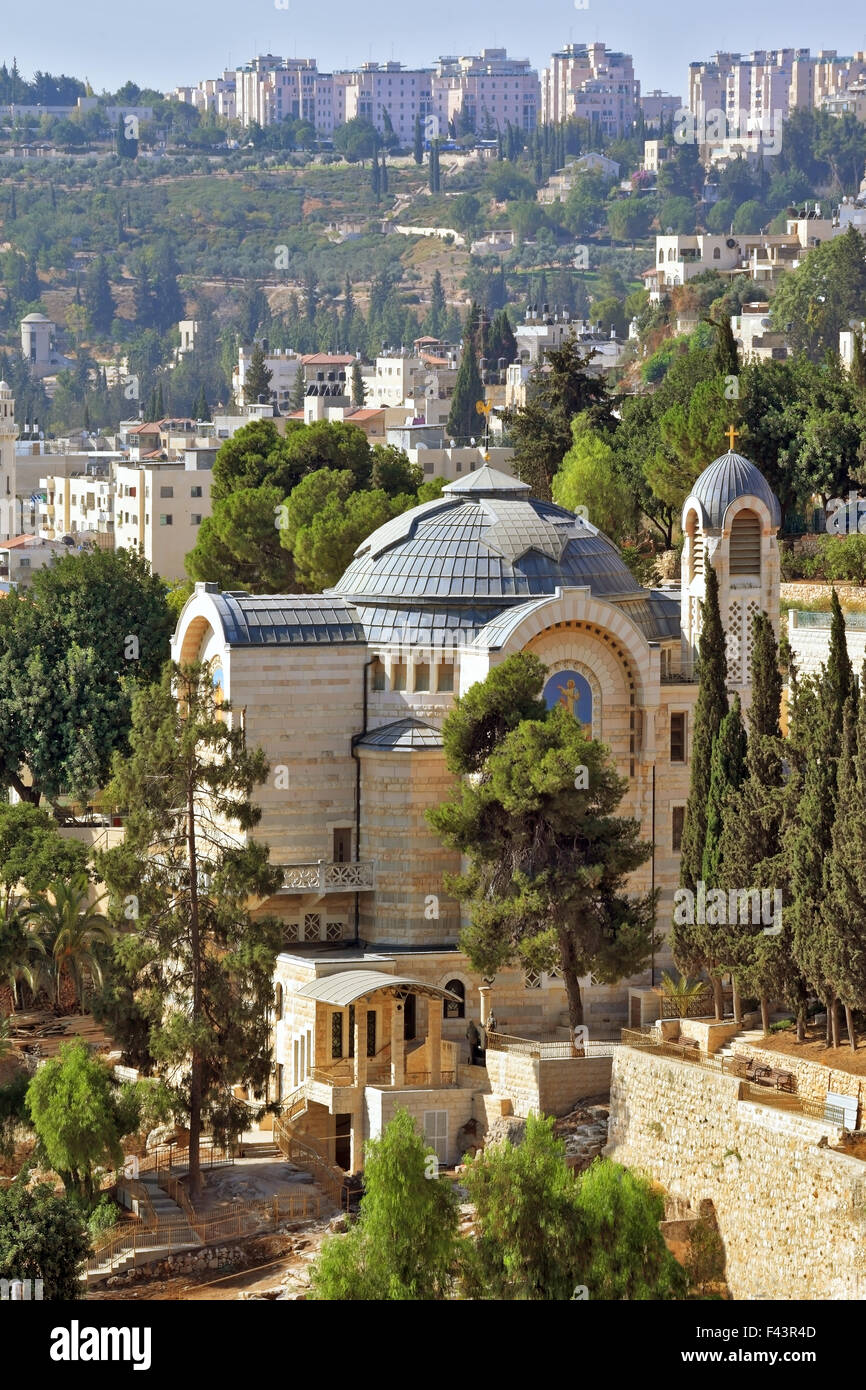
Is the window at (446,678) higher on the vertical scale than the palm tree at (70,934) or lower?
higher

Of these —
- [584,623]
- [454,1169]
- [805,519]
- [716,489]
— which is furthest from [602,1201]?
[805,519]

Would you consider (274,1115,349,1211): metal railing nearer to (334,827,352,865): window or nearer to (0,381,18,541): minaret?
(334,827,352,865): window

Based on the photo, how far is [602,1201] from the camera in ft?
133

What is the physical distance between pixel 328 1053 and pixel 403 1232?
912 centimetres

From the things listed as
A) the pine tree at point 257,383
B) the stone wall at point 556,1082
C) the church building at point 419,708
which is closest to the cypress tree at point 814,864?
the stone wall at point 556,1082

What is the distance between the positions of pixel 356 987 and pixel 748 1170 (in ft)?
29.8

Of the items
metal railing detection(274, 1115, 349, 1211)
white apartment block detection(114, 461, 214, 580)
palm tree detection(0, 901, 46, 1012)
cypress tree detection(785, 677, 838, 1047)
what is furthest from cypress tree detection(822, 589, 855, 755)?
white apartment block detection(114, 461, 214, 580)

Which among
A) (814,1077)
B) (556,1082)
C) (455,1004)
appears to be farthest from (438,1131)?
(814,1077)

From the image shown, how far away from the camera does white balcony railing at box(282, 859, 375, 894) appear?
52.7m

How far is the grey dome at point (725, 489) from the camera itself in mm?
56562

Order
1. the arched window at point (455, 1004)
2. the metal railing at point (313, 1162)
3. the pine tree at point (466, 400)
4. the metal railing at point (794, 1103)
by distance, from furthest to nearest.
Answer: the pine tree at point (466, 400), the arched window at point (455, 1004), the metal railing at point (313, 1162), the metal railing at point (794, 1103)

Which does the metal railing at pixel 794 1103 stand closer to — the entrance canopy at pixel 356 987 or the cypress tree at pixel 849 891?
the cypress tree at pixel 849 891

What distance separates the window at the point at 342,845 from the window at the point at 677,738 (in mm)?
6486
